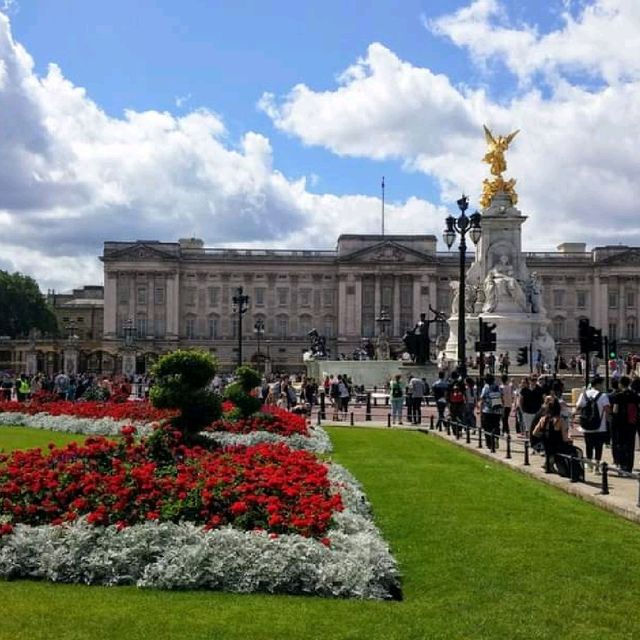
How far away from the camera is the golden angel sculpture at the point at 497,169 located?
172ft

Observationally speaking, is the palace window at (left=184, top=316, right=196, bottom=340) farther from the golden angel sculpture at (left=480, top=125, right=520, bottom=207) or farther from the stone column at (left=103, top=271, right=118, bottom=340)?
the golden angel sculpture at (left=480, top=125, right=520, bottom=207)

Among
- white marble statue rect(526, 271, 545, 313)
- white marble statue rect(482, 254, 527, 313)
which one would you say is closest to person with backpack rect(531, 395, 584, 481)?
white marble statue rect(482, 254, 527, 313)

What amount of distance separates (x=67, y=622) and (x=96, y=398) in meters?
26.7

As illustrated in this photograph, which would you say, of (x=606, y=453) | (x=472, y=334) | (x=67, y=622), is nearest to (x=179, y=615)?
(x=67, y=622)

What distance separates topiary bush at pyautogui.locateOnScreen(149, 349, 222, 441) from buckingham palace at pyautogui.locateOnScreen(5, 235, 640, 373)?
90681mm

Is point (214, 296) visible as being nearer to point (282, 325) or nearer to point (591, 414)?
Answer: point (282, 325)

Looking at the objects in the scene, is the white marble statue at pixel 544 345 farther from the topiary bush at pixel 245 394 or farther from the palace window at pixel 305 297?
the palace window at pixel 305 297

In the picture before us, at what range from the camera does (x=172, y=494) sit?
34.7ft

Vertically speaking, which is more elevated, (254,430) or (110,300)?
(110,300)

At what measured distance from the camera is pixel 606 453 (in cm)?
2066

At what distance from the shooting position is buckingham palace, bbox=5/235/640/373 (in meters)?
108

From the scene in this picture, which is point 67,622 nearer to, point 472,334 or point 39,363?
point 472,334

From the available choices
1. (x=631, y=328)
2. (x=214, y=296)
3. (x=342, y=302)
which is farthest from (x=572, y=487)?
(x=631, y=328)

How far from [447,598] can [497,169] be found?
152 ft
